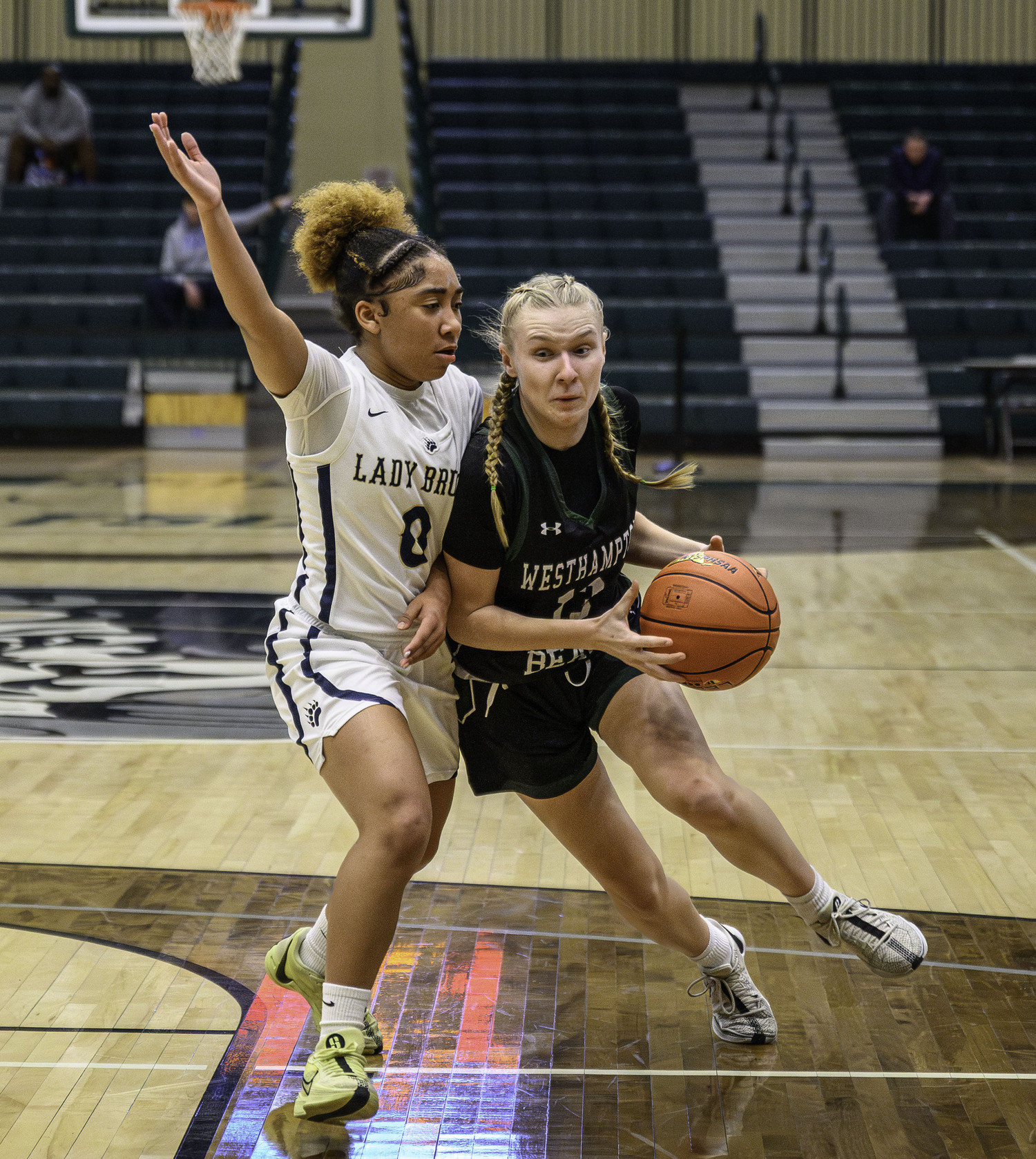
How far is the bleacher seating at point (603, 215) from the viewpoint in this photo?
12.4 m

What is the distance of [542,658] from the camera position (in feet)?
8.13

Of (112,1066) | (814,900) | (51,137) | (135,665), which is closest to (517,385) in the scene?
(814,900)

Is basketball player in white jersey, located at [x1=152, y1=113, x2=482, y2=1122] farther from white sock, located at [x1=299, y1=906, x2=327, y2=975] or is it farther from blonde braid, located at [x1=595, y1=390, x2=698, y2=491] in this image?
blonde braid, located at [x1=595, y1=390, x2=698, y2=491]

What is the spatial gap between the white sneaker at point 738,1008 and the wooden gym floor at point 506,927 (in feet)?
0.09

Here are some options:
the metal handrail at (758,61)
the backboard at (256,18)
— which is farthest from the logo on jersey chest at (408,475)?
the metal handrail at (758,61)

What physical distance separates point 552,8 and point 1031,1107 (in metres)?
15.9

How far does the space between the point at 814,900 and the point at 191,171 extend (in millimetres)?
1592

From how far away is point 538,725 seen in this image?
2.52 m

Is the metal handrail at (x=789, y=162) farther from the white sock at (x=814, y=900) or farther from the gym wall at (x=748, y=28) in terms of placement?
the white sock at (x=814, y=900)

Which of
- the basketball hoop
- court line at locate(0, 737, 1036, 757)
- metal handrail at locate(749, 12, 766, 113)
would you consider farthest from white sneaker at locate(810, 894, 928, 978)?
metal handrail at locate(749, 12, 766, 113)

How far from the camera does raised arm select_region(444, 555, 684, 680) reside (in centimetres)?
226

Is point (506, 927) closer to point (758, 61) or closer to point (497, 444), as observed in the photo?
point (497, 444)

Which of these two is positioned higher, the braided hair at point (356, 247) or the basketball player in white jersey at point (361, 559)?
the braided hair at point (356, 247)

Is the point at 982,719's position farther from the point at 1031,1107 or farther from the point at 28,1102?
the point at 28,1102
